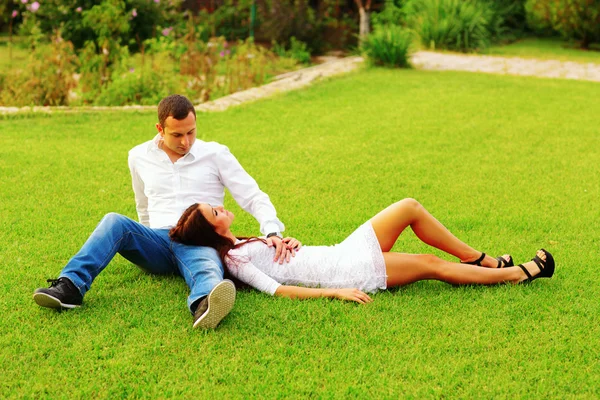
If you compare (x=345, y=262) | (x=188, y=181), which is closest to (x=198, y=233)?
(x=188, y=181)

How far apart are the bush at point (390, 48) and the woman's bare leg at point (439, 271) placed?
28.1 ft

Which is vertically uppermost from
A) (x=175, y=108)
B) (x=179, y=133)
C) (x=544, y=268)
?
(x=175, y=108)

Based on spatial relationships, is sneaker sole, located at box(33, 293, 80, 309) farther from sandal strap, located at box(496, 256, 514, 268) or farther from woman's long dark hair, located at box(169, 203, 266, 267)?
sandal strap, located at box(496, 256, 514, 268)

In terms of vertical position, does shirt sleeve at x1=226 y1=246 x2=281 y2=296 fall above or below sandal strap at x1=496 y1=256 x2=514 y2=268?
above

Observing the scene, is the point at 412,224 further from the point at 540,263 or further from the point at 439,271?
the point at 540,263

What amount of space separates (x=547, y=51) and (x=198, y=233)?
13.2 metres

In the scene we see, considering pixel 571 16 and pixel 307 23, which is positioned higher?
pixel 571 16

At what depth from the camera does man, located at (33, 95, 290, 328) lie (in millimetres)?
4000

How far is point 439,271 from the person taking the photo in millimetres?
4406

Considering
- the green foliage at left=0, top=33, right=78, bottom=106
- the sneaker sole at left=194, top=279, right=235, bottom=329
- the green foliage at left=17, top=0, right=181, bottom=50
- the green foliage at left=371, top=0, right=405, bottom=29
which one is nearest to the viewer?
the sneaker sole at left=194, top=279, right=235, bottom=329

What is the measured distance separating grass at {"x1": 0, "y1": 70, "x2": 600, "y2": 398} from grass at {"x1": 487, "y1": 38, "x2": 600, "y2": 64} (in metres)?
4.94

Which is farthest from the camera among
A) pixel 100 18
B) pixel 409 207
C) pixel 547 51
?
pixel 547 51

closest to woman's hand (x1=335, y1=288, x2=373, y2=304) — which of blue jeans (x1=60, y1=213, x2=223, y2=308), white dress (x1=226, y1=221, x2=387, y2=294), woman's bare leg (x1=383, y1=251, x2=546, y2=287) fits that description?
white dress (x1=226, y1=221, x2=387, y2=294)

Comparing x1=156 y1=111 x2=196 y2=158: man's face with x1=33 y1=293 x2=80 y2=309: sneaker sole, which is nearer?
x1=33 y1=293 x2=80 y2=309: sneaker sole
